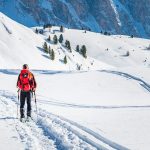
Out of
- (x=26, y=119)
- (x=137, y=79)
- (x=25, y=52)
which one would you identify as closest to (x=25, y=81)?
(x=26, y=119)

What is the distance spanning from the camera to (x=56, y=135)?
643 inches

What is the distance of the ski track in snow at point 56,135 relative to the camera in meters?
14.6

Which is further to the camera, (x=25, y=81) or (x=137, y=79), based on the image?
(x=137, y=79)

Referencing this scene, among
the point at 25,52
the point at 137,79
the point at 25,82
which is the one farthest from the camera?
the point at 25,52

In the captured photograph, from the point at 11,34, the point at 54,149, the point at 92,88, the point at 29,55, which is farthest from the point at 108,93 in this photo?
the point at 11,34

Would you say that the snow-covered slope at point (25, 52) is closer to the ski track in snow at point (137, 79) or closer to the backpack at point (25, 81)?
the ski track in snow at point (137, 79)

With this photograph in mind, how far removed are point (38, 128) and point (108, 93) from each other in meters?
21.6

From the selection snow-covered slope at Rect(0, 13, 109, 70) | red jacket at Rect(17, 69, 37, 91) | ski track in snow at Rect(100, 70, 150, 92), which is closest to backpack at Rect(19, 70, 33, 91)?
red jacket at Rect(17, 69, 37, 91)

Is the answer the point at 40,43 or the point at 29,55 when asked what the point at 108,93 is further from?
the point at 40,43

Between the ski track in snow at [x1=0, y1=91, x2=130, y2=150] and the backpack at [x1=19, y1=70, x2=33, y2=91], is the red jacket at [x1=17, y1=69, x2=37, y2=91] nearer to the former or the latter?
the backpack at [x1=19, y1=70, x2=33, y2=91]

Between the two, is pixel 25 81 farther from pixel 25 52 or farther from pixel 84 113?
pixel 25 52

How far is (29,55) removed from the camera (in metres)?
142

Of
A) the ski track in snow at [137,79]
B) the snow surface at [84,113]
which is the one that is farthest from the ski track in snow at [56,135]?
the ski track in snow at [137,79]

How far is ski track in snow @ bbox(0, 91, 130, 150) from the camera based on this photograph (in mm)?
14560
